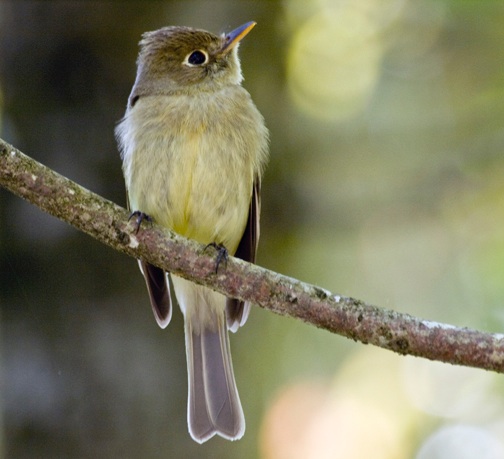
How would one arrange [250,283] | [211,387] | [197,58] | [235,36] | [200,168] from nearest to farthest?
[250,283], [200,168], [211,387], [235,36], [197,58]

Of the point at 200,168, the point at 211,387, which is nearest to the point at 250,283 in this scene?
the point at 200,168

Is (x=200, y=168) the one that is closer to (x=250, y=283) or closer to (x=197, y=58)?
(x=197, y=58)

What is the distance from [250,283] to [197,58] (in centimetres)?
196

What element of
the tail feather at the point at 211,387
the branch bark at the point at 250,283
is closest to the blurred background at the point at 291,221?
the tail feather at the point at 211,387

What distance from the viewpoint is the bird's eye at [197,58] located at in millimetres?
4703

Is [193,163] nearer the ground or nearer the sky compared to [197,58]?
nearer the ground

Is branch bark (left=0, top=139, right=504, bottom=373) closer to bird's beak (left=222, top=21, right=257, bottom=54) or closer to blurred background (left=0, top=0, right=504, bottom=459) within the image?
blurred background (left=0, top=0, right=504, bottom=459)

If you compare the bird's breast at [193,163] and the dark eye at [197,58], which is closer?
the bird's breast at [193,163]

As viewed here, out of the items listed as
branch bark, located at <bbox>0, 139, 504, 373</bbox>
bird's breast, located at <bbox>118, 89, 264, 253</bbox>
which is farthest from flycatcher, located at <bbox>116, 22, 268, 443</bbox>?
branch bark, located at <bbox>0, 139, 504, 373</bbox>

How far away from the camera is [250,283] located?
3.18m

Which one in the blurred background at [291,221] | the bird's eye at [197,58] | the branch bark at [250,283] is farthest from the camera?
the bird's eye at [197,58]

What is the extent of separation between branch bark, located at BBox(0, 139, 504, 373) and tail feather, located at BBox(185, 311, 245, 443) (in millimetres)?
1022

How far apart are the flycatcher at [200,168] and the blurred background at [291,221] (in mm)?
112

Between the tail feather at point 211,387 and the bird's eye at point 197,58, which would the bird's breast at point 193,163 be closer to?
the bird's eye at point 197,58
